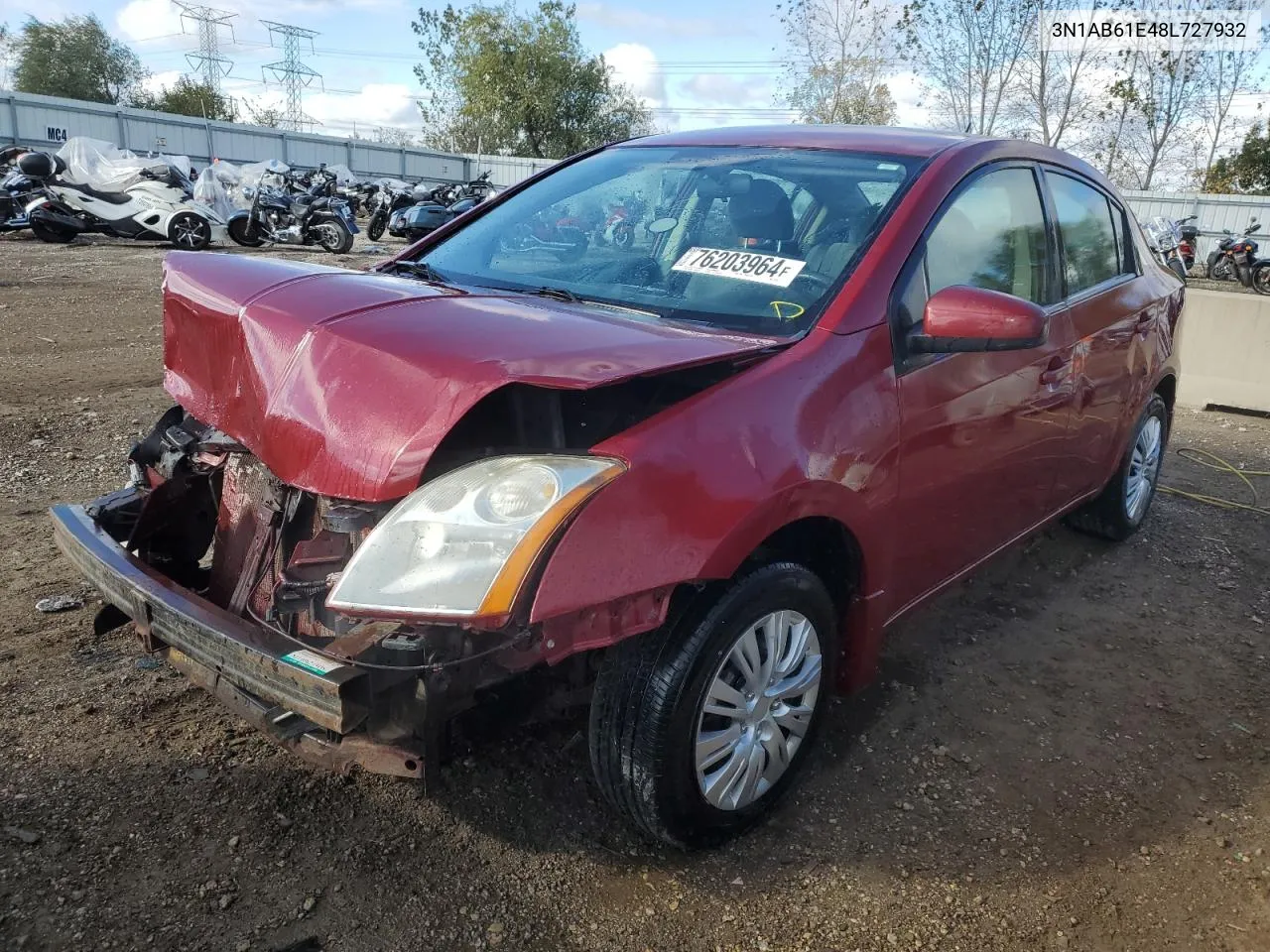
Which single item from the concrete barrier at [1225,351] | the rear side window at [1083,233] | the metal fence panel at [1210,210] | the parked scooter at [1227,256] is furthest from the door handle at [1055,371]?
the metal fence panel at [1210,210]

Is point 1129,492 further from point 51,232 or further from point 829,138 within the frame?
point 51,232

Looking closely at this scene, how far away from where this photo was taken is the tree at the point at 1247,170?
2922cm

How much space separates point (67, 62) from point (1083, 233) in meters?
59.4

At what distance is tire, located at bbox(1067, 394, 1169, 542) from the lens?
4562 mm

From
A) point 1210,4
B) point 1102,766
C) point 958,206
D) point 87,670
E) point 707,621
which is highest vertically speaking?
point 1210,4

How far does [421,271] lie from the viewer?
10.6ft

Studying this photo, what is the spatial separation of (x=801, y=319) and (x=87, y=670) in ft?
8.25

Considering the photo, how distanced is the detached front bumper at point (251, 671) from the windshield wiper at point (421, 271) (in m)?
1.25

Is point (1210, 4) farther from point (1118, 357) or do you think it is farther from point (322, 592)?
point (322, 592)

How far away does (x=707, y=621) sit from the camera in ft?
7.22

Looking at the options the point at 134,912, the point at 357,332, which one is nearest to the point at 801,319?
the point at 357,332

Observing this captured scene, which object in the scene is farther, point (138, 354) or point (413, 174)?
point (413, 174)

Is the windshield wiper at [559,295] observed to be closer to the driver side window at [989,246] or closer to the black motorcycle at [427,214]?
the driver side window at [989,246]

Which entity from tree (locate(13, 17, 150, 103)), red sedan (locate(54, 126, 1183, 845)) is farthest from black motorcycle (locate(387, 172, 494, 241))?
tree (locate(13, 17, 150, 103))
